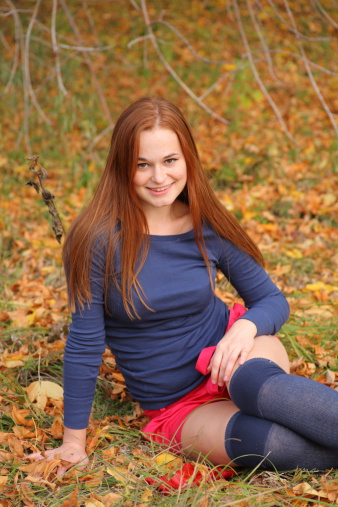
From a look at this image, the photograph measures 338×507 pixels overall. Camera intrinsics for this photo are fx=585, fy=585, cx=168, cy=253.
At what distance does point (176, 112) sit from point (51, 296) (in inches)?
65.1

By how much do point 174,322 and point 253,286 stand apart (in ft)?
1.20

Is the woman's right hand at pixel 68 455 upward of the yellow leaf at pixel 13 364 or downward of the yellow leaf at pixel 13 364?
downward

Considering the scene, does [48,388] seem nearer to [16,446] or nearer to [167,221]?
[16,446]

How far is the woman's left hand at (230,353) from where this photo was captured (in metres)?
1.94

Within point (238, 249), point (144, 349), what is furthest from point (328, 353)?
point (144, 349)

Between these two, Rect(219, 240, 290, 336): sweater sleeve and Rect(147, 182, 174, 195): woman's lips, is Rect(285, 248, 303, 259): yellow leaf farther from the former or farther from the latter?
Rect(147, 182, 174, 195): woman's lips

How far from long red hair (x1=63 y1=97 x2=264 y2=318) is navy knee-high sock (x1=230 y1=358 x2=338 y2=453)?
0.46 meters

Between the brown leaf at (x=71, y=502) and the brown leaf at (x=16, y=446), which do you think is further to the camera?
the brown leaf at (x=16, y=446)

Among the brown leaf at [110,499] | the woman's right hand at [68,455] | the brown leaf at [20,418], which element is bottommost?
the brown leaf at [110,499]

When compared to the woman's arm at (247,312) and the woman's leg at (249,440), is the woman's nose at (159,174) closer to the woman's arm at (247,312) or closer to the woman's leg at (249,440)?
the woman's arm at (247,312)

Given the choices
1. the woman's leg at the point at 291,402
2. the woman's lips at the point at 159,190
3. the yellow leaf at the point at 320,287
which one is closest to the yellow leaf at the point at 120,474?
the woman's leg at the point at 291,402

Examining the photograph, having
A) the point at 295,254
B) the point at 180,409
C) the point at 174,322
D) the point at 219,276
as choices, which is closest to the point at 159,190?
the point at 174,322

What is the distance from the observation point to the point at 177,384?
2.11 metres

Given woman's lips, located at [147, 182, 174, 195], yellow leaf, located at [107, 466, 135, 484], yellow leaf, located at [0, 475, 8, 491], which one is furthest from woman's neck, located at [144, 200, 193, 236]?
yellow leaf, located at [0, 475, 8, 491]
